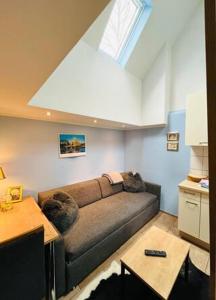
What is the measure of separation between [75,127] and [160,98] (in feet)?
5.97

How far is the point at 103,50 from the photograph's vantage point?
7.36 feet

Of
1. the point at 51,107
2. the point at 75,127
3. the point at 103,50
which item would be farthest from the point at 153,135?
the point at 51,107

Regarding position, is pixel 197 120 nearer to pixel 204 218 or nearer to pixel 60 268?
pixel 204 218

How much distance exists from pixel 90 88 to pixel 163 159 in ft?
7.05

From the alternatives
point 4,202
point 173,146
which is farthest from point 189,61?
point 4,202

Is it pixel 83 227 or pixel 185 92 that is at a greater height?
pixel 185 92

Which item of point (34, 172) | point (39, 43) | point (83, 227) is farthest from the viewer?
point (34, 172)

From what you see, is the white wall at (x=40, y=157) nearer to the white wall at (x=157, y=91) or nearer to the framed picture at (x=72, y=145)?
the framed picture at (x=72, y=145)

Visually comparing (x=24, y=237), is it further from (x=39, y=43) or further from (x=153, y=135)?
(x=153, y=135)

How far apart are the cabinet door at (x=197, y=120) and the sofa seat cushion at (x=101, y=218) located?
140 centimetres

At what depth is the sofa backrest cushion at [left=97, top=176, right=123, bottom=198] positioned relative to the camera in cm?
293

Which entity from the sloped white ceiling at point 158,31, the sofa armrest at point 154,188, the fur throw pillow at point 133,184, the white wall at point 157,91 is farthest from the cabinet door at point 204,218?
the sloped white ceiling at point 158,31

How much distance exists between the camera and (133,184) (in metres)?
3.18

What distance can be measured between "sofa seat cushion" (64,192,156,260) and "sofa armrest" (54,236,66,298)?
10cm
